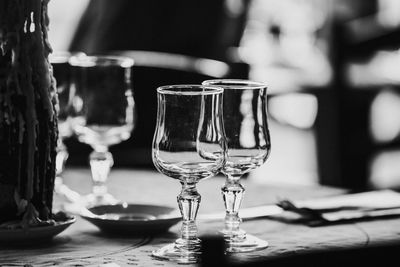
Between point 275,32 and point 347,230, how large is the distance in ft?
12.4

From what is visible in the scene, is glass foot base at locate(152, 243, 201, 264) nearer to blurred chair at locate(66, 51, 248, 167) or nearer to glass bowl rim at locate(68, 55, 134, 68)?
glass bowl rim at locate(68, 55, 134, 68)

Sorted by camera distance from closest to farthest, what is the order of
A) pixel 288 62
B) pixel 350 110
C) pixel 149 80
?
1. pixel 149 80
2. pixel 350 110
3. pixel 288 62

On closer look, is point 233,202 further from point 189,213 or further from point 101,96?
point 101,96

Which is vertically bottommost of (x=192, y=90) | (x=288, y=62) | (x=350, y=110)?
(x=350, y=110)

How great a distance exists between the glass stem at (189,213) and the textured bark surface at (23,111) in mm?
230

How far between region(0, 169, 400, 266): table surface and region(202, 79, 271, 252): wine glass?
0.06m

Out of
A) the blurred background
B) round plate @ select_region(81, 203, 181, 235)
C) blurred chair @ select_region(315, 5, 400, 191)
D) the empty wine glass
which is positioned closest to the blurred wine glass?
the empty wine glass

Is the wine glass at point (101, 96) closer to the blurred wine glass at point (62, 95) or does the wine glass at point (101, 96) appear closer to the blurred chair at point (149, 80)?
the blurred wine glass at point (62, 95)

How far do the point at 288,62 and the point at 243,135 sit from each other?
3731 mm

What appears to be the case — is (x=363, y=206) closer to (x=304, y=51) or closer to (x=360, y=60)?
(x=360, y=60)

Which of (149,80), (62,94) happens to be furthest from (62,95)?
(149,80)

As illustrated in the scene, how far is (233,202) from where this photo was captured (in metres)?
1.40

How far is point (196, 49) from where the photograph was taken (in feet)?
14.3

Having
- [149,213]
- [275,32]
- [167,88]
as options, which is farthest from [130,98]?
[275,32]
